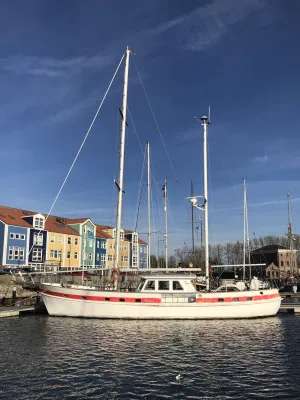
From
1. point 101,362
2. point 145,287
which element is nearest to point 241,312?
point 145,287

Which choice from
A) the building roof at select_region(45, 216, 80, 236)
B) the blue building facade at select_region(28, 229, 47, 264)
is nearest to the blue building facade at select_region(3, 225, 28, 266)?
the blue building facade at select_region(28, 229, 47, 264)

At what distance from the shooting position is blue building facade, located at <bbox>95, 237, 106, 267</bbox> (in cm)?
8550

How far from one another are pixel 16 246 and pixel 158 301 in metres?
44.7

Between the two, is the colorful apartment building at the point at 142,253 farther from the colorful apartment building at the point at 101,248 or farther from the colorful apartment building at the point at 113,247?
the colorful apartment building at the point at 101,248

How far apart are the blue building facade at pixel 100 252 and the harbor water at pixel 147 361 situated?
5902 cm

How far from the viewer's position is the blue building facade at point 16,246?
6438 centimetres

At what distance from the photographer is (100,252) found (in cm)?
8706

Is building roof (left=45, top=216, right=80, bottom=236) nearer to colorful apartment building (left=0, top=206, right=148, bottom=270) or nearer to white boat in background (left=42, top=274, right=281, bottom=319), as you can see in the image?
colorful apartment building (left=0, top=206, right=148, bottom=270)

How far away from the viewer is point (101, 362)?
16312 millimetres

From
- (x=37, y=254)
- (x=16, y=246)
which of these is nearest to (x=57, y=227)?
(x=37, y=254)

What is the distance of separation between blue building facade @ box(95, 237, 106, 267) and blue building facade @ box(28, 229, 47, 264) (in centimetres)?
1686

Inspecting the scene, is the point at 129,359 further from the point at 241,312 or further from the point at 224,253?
the point at 224,253

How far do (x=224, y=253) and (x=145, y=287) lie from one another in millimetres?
132291

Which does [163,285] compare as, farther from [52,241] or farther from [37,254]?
[52,241]
